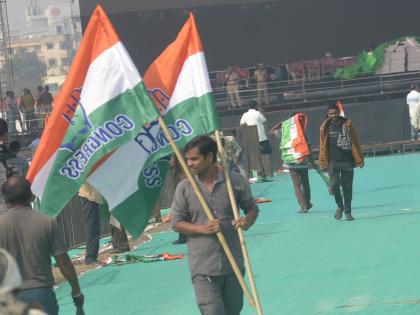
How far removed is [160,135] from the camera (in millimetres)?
9992

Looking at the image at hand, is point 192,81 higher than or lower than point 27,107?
higher

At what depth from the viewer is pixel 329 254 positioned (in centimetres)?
1529

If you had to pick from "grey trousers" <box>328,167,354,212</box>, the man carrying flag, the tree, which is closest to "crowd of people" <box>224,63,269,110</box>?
the man carrying flag

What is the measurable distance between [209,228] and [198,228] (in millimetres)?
96

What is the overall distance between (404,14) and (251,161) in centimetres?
1923

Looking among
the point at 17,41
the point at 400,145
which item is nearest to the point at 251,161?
the point at 400,145

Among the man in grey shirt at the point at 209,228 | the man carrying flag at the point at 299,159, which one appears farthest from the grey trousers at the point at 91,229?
the man in grey shirt at the point at 209,228

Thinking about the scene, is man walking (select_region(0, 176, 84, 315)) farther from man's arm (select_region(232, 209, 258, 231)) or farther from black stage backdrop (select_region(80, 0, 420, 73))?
black stage backdrop (select_region(80, 0, 420, 73))

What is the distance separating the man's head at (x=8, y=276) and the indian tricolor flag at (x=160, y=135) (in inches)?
161

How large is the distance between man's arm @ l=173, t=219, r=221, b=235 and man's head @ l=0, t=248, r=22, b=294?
10.2ft

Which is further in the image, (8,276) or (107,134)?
(107,134)

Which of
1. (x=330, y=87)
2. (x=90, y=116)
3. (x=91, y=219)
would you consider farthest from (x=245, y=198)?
(x=330, y=87)

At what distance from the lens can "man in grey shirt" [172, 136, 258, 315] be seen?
8.55 m

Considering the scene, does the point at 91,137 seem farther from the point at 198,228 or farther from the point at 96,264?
the point at 96,264
